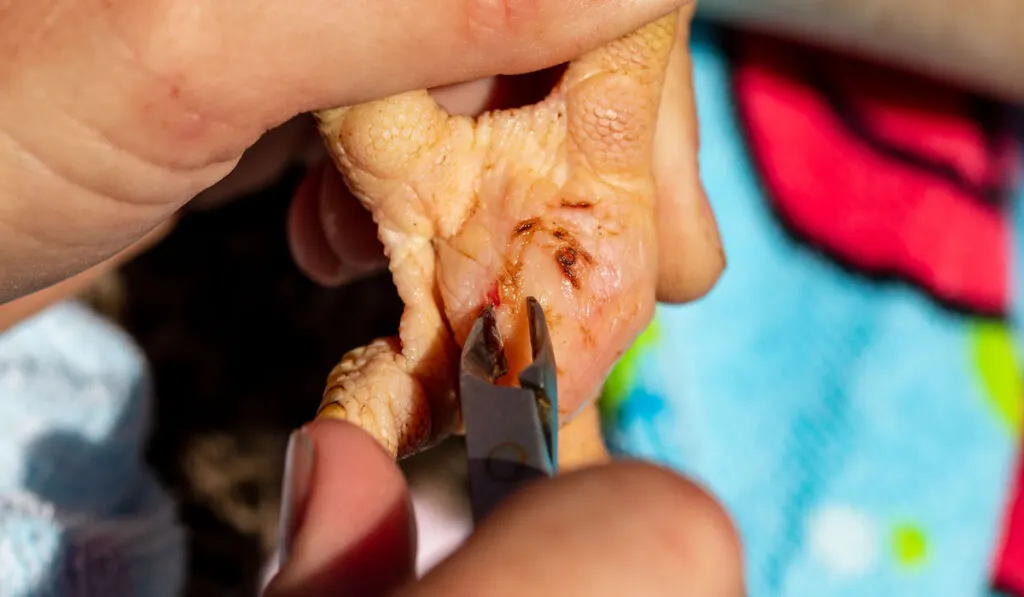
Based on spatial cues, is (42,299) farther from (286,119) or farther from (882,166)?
(882,166)

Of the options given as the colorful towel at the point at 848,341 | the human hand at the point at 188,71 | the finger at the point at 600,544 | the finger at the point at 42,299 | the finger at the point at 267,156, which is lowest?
the colorful towel at the point at 848,341

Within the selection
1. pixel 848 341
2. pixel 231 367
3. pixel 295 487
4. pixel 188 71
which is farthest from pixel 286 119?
pixel 848 341

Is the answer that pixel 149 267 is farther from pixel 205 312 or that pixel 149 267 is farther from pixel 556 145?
pixel 556 145

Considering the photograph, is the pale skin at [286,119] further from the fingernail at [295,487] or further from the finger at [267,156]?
the finger at [267,156]

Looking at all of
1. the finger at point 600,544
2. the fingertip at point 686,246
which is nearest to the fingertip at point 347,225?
the fingertip at point 686,246

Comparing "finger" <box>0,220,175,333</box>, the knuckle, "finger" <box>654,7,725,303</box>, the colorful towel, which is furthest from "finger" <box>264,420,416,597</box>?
the colorful towel

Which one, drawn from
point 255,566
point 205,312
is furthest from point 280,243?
point 255,566

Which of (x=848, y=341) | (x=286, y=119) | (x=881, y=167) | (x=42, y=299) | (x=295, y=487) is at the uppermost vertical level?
(x=286, y=119)
